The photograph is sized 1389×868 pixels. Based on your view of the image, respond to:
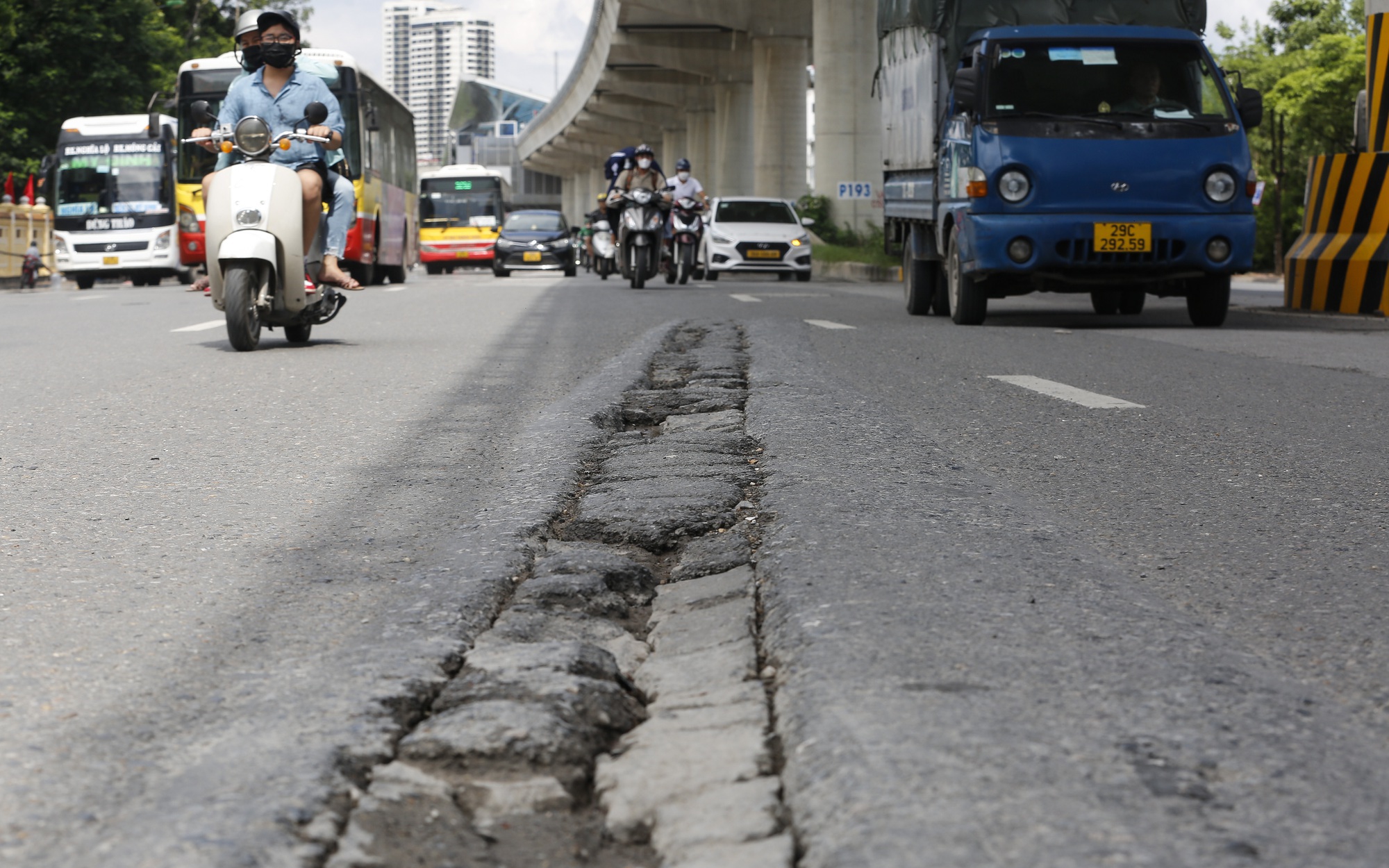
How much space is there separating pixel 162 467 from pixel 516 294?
1378cm

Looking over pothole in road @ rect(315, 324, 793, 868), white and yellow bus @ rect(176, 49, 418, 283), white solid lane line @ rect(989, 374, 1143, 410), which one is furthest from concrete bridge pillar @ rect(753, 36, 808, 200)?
pothole in road @ rect(315, 324, 793, 868)

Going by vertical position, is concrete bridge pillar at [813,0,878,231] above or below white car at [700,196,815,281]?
above

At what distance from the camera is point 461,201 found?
46781 millimetres

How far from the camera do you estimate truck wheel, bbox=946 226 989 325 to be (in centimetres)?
1231

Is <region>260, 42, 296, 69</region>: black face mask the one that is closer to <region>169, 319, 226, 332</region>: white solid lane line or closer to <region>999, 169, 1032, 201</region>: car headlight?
<region>169, 319, 226, 332</region>: white solid lane line

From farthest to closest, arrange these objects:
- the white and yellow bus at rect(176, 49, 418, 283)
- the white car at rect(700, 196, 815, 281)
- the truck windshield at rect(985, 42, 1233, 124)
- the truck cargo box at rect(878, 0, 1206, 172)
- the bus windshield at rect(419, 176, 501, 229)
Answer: the bus windshield at rect(419, 176, 501, 229), the white car at rect(700, 196, 815, 281), the white and yellow bus at rect(176, 49, 418, 283), the truck cargo box at rect(878, 0, 1206, 172), the truck windshield at rect(985, 42, 1233, 124)

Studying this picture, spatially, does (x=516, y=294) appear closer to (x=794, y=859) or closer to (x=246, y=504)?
(x=246, y=504)

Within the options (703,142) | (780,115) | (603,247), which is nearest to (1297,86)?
(780,115)

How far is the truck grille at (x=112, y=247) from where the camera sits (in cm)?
3362

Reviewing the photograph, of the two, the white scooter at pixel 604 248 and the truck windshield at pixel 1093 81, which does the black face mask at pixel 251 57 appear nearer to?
the truck windshield at pixel 1093 81

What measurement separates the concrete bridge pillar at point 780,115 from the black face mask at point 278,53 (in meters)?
41.0

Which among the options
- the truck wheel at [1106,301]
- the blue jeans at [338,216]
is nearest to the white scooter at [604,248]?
the truck wheel at [1106,301]

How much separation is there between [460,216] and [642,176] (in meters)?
26.5

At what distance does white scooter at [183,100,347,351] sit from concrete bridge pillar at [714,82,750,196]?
51034mm
